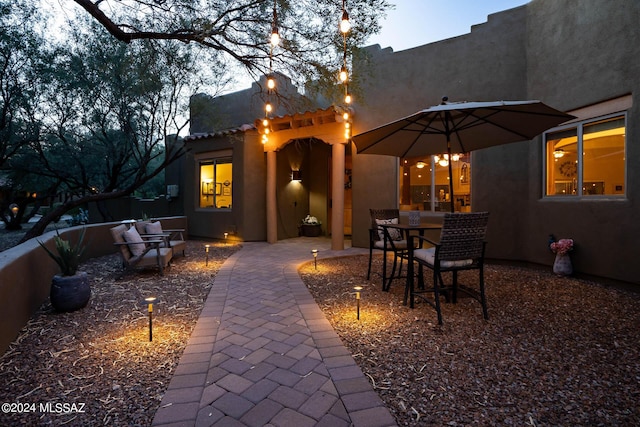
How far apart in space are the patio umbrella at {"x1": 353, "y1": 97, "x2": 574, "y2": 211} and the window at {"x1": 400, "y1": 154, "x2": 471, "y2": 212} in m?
2.25

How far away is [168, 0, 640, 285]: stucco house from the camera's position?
4629mm

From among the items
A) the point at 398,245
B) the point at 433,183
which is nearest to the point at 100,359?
the point at 398,245

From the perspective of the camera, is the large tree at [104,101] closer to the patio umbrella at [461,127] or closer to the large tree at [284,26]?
the large tree at [284,26]

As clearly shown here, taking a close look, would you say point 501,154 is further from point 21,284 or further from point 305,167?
point 21,284

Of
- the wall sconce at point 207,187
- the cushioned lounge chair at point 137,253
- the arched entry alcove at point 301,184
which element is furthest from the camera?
the wall sconce at point 207,187

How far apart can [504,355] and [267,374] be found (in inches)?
71.4

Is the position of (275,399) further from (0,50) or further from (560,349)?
(0,50)

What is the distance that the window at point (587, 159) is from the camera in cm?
472

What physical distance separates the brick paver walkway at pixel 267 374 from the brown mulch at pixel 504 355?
0.63 feet

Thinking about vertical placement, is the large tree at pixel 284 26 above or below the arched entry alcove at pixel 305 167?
above

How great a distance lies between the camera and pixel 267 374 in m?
2.29

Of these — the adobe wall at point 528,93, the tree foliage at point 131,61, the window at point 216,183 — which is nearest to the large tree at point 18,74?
the tree foliage at point 131,61

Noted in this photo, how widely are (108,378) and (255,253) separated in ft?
17.1

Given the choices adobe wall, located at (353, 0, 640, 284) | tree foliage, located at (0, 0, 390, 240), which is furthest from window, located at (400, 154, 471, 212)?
tree foliage, located at (0, 0, 390, 240)
